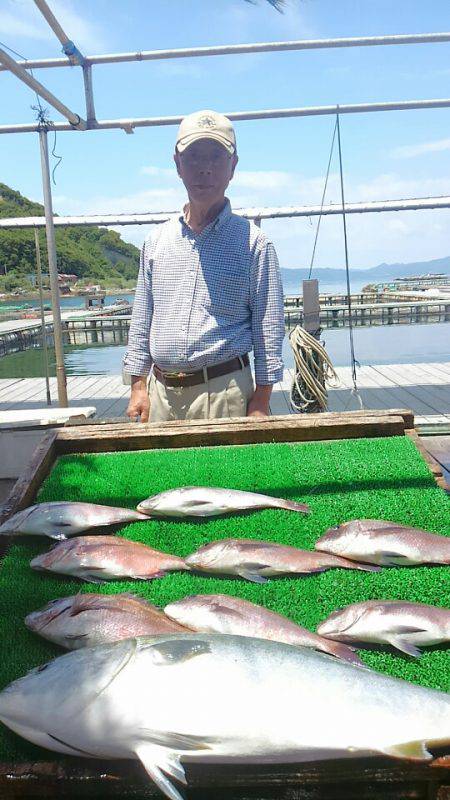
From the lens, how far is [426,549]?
2.06 metres

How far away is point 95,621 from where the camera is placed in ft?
5.55

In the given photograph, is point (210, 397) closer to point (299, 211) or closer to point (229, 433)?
point (229, 433)

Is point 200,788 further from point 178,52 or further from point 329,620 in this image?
point 178,52

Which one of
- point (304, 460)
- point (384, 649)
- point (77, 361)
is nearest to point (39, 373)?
point (77, 361)

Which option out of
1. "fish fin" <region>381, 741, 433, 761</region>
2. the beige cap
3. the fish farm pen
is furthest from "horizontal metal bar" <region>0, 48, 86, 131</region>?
"fish fin" <region>381, 741, 433, 761</region>

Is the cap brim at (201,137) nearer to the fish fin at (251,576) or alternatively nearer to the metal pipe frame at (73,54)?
the metal pipe frame at (73,54)

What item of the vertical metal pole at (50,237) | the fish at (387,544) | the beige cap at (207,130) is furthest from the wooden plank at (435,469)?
the vertical metal pole at (50,237)

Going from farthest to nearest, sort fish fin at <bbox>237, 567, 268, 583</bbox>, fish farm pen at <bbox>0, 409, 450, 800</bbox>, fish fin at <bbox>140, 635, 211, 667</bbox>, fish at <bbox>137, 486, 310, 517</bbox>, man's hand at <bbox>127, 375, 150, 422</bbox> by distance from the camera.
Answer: man's hand at <bbox>127, 375, 150, 422</bbox> < fish at <bbox>137, 486, 310, 517</bbox> < fish fin at <bbox>237, 567, 268, 583</bbox> < fish fin at <bbox>140, 635, 211, 667</bbox> < fish farm pen at <bbox>0, 409, 450, 800</bbox>

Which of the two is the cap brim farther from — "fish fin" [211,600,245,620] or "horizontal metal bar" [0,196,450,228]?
"horizontal metal bar" [0,196,450,228]

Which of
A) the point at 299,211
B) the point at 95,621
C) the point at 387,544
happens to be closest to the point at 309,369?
the point at 299,211

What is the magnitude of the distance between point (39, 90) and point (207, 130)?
2.43 meters

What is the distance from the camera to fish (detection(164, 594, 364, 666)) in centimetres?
167

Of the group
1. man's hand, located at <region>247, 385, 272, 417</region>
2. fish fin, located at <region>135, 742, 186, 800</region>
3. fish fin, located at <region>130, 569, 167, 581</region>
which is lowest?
fish fin, located at <region>135, 742, 186, 800</region>

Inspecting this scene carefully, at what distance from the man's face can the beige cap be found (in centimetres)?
2
